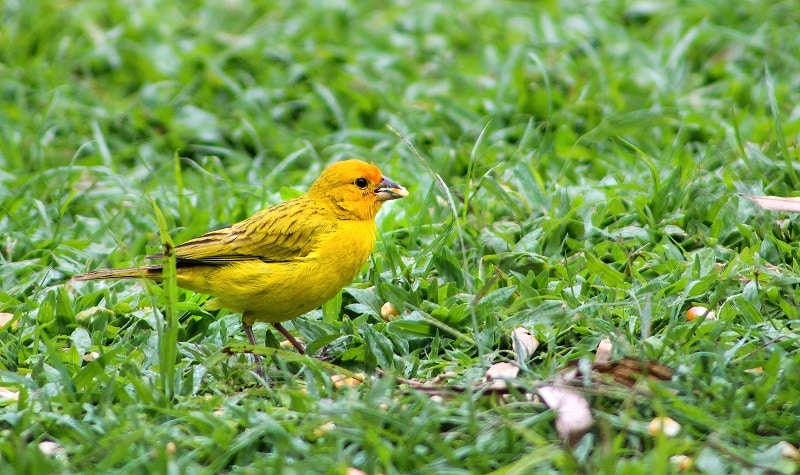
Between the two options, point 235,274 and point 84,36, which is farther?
point 84,36

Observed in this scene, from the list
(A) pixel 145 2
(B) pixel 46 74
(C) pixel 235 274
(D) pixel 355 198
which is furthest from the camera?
(A) pixel 145 2

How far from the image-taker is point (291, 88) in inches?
288

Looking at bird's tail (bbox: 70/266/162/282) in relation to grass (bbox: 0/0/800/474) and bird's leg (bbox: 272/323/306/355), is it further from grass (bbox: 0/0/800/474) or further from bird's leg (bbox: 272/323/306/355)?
bird's leg (bbox: 272/323/306/355)

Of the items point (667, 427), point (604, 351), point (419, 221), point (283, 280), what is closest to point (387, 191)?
point (419, 221)

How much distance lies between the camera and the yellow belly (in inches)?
167

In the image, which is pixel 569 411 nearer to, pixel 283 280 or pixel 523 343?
pixel 523 343

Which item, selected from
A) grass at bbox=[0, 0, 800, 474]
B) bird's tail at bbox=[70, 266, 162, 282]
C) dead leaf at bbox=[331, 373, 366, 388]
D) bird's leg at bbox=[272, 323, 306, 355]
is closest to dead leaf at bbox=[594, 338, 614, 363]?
grass at bbox=[0, 0, 800, 474]

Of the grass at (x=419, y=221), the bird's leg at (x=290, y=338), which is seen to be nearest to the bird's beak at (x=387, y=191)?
the grass at (x=419, y=221)

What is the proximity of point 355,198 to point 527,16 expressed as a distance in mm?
4136

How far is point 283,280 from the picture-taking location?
4254mm

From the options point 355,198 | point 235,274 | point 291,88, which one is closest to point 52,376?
point 235,274

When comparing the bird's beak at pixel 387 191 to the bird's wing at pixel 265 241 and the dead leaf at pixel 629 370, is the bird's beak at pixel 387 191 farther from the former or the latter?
Answer: the dead leaf at pixel 629 370

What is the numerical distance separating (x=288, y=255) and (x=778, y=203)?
2.01 meters

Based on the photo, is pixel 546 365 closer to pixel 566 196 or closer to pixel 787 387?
pixel 787 387
